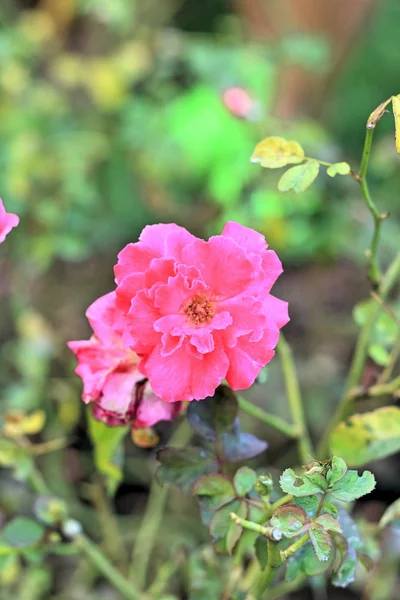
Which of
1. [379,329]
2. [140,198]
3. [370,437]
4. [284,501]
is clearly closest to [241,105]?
[379,329]

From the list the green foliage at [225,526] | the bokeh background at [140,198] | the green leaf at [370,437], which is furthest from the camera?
the bokeh background at [140,198]

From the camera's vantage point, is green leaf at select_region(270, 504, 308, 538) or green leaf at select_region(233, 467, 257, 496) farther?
green leaf at select_region(233, 467, 257, 496)

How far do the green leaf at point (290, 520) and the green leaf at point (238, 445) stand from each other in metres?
0.13

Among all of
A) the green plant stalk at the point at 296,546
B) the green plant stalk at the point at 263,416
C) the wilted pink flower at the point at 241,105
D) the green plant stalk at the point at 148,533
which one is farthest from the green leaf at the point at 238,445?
the wilted pink flower at the point at 241,105

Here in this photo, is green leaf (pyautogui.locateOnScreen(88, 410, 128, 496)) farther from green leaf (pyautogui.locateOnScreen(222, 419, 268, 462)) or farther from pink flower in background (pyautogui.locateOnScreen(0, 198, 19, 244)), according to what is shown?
pink flower in background (pyautogui.locateOnScreen(0, 198, 19, 244))

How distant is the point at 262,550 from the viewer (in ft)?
1.81

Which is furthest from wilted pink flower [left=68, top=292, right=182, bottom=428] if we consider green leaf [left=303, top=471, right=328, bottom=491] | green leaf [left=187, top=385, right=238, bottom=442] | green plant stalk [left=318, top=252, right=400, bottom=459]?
green plant stalk [left=318, top=252, right=400, bottom=459]

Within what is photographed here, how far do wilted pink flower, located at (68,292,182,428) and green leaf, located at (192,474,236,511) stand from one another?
65 millimetres

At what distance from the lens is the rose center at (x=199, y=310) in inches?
20.1

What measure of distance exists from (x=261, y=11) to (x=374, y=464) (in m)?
1.62

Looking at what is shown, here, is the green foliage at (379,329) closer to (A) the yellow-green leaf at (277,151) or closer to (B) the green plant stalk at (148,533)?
(A) the yellow-green leaf at (277,151)

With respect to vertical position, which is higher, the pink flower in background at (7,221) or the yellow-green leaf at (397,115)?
the yellow-green leaf at (397,115)

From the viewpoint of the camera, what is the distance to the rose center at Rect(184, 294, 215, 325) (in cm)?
51

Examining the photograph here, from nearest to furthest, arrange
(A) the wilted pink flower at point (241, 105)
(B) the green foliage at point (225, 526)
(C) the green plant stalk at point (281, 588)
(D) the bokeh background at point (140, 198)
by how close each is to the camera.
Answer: (B) the green foliage at point (225, 526) → (C) the green plant stalk at point (281, 588) → (A) the wilted pink flower at point (241, 105) → (D) the bokeh background at point (140, 198)
